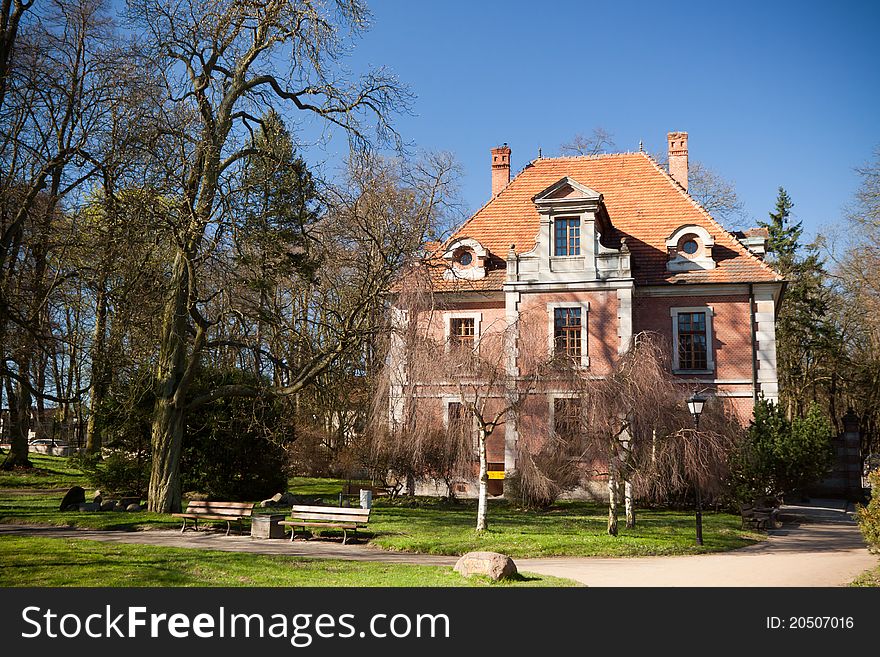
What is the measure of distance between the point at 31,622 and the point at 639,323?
2300 centimetres

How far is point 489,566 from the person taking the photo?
407 inches

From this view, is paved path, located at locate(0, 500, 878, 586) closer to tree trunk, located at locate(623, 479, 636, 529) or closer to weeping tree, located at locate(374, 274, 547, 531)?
tree trunk, located at locate(623, 479, 636, 529)

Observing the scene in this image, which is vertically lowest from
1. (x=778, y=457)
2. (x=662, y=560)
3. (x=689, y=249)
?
(x=662, y=560)

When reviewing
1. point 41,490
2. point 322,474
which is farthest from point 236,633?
point 322,474

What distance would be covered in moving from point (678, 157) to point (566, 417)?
1910cm

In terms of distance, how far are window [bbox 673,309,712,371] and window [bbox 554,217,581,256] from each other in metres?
4.62

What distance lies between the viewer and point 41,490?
942 inches

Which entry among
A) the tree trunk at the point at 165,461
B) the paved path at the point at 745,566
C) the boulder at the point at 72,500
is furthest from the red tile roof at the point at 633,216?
the boulder at the point at 72,500

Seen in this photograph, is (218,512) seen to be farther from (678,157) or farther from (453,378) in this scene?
(678,157)

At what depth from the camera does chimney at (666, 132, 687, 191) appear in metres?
31.5

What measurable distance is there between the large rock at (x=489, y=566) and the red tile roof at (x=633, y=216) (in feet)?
58.6

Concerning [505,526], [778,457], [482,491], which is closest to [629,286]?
[778,457]

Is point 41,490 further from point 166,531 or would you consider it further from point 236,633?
point 236,633

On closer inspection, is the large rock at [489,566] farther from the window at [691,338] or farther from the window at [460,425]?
the window at [691,338]
